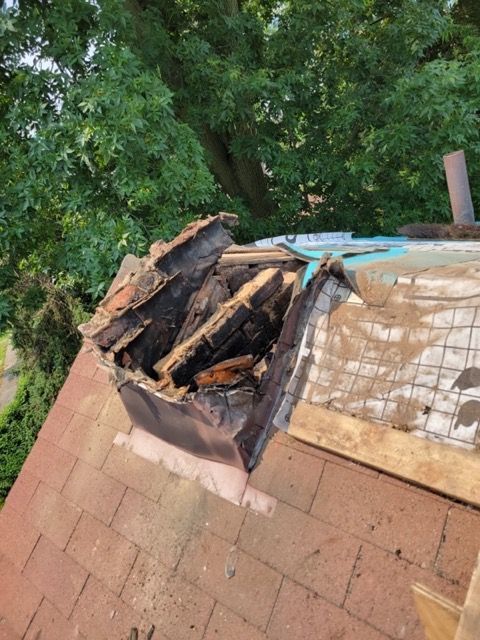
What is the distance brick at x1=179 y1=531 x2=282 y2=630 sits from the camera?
2.38 metres

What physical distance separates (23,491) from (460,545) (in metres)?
3.86

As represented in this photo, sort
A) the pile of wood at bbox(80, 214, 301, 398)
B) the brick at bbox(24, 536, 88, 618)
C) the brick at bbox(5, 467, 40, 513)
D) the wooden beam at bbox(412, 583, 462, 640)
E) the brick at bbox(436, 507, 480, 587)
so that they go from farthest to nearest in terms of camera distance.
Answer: the brick at bbox(5, 467, 40, 513) → the brick at bbox(24, 536, 88, 618) → the pile of wood at bbox(80, 214, 301, 398) → the brick at bbox(436, 507, 480, 587) → the wooden beam at bbox(412, 583, 462, 640)

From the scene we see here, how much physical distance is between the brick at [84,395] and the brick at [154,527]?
110 centimetres

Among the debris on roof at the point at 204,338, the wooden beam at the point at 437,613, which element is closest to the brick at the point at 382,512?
the wooden beam at the point at 437,613

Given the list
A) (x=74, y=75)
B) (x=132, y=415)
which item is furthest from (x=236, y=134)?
(x=132, y=415)

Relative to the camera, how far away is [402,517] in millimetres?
2156

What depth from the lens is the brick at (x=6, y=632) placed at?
333cm

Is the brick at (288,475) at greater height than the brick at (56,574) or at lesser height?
greater

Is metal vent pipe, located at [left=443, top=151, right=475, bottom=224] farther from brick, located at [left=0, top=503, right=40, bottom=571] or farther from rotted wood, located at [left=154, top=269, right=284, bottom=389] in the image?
brick, located at [left=0, top=503, right=40, bottom=571]

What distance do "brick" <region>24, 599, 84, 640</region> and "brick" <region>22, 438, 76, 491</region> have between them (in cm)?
93

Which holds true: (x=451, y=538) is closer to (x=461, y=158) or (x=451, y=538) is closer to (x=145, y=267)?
(x=145, y=267)

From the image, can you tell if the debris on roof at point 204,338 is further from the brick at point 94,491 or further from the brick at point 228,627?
the brick at point 228,627

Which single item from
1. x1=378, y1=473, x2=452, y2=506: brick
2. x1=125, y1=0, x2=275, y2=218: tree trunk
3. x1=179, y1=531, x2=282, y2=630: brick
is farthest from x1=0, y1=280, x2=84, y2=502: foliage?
x1=378, y1=473, x2=452, y2=506: brick

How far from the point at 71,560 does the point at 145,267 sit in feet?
7.76
